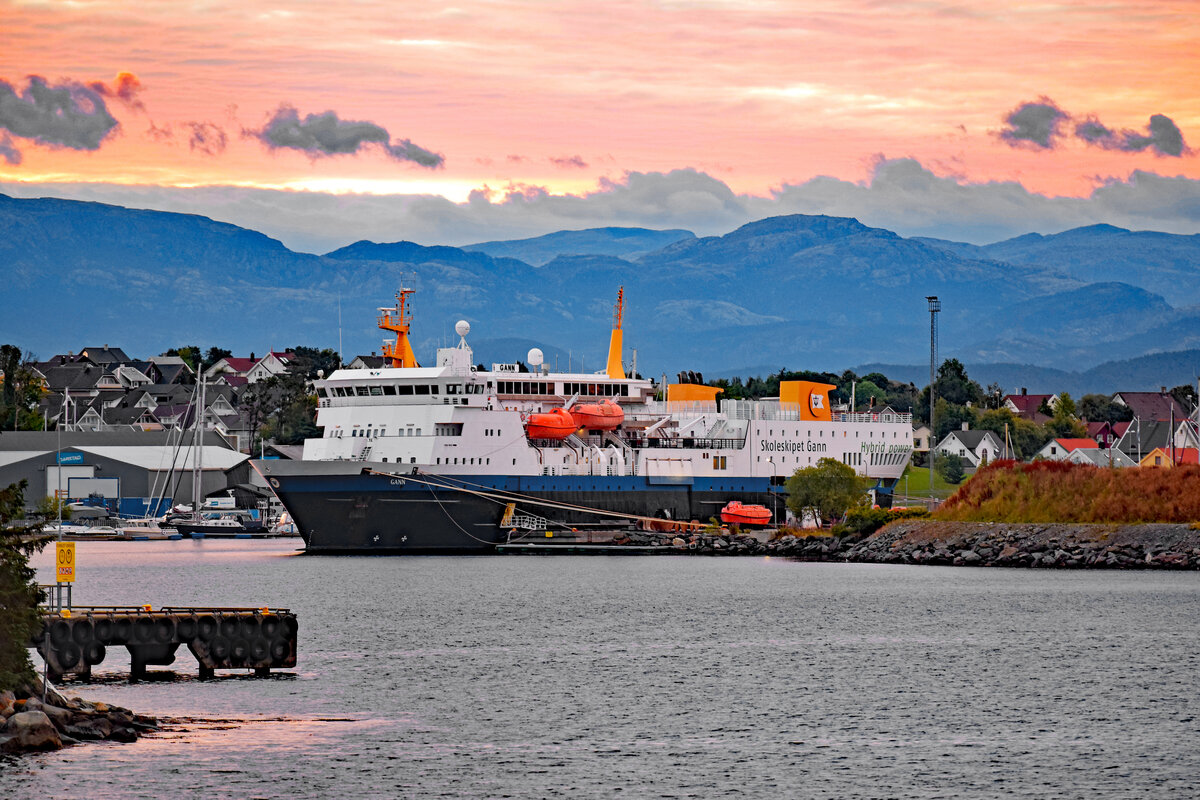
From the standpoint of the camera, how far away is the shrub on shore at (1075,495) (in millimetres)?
62406

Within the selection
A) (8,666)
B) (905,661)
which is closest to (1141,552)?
(905,661)

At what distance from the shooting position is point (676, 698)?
3055cm

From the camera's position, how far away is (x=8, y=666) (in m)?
23.9

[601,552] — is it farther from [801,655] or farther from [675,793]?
[675,793]

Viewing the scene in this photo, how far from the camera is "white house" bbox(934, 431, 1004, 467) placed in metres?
127

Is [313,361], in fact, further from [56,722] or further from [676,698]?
[56,722]

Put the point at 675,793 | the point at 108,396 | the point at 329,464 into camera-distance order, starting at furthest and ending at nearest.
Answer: the point at 108,396 → the point at 329,464 → the point at 675,793

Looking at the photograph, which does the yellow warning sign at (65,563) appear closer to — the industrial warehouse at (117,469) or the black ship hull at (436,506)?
the black ship hull at (436,506)

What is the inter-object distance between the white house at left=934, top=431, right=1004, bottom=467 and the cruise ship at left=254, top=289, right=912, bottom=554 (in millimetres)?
51210

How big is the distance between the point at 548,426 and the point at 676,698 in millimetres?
39224

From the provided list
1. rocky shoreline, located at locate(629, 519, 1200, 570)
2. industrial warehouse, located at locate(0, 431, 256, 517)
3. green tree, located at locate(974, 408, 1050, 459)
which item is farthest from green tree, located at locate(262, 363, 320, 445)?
rocky shoreline, located at locate(629, 519, 1200, 570)

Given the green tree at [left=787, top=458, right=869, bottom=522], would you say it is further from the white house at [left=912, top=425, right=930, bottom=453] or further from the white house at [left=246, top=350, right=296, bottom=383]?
the white house at [left=246, top=350, right=296, bottom=383]

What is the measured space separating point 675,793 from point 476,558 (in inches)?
1735

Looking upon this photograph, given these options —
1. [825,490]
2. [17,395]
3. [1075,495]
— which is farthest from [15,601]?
[17,395]
